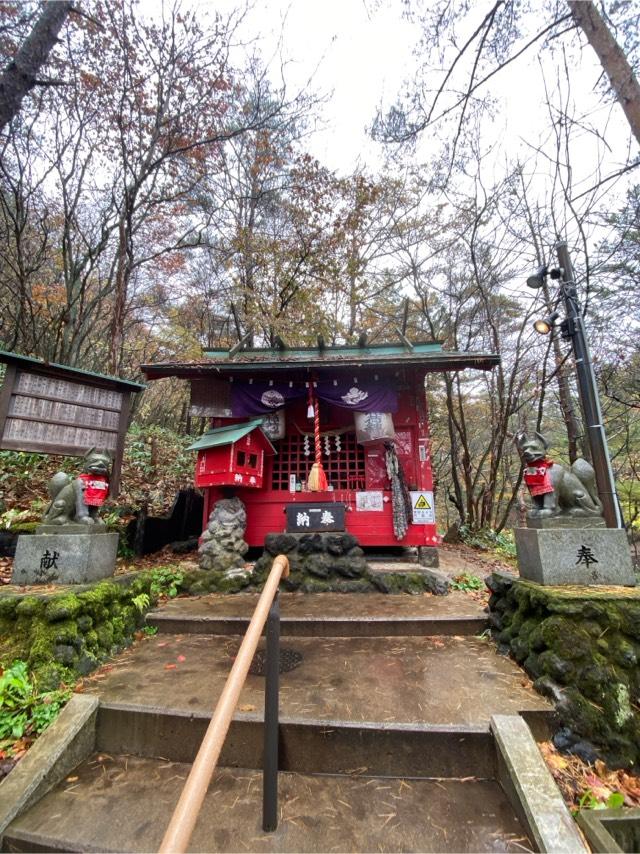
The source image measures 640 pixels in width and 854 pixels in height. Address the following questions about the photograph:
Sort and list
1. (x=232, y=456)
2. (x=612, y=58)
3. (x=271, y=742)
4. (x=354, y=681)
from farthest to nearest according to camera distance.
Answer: (x=232, y=456) < (x=612, y=58) < (x=354, y=681) < (x=271, y=742)

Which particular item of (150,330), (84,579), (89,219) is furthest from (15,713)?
(150,330)

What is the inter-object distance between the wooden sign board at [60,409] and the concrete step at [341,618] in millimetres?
2688

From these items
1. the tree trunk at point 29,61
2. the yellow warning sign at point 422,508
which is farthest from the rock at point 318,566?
the tree trunk at point 29,61

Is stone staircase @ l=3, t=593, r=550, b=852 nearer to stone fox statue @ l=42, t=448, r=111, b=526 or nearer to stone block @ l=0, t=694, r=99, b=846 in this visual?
stone block @ l=0, t=694, r=99, b=846

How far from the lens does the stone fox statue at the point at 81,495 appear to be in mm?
4309

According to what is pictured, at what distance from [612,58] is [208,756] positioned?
8.49 meters

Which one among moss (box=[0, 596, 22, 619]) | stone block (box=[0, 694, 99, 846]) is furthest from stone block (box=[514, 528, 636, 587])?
moss (box=[0, 596, 22, 619])

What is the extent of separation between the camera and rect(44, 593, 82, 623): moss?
11.2ft

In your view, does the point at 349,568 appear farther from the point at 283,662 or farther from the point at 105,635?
the point at 105,635

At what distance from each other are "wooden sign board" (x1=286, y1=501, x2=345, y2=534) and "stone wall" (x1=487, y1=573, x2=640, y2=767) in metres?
3.20

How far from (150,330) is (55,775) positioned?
58.9 feet

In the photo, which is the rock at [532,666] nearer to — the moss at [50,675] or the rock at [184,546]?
the moss at [50,675]

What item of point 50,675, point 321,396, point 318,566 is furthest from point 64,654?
point 321,396

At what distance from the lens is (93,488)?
4406mm
